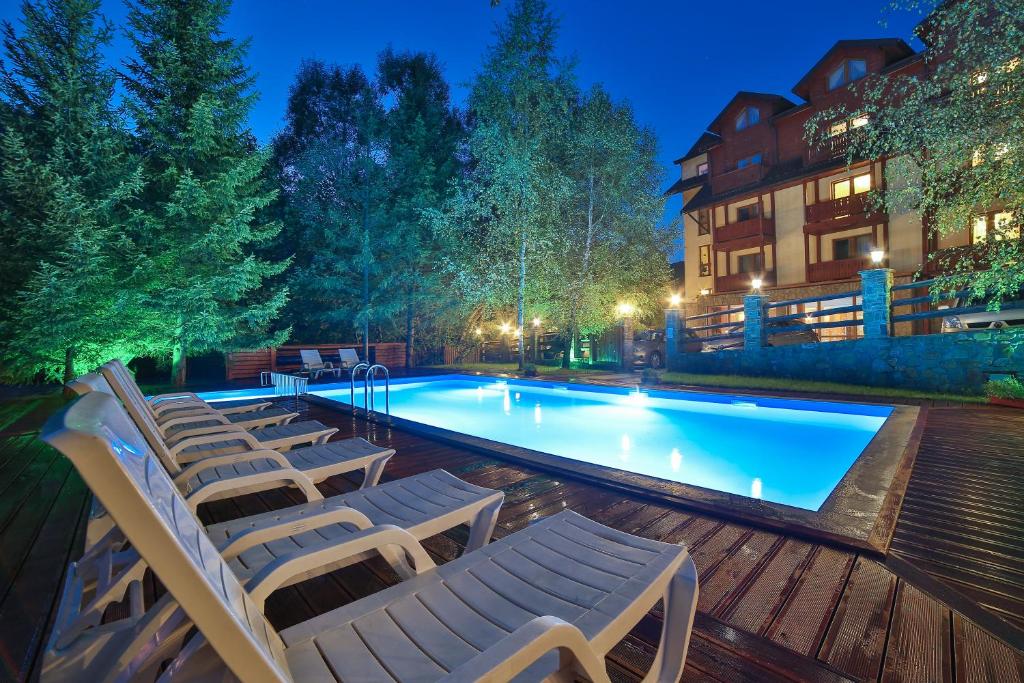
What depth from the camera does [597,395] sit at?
988 cm

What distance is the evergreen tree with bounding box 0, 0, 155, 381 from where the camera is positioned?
8.64m

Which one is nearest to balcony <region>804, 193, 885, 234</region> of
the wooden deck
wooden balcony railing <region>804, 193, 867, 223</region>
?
wooden balcony railing <region>804, 193, 867, 223</region>

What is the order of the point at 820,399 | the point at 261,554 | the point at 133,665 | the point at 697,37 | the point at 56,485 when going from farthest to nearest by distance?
the point at 697,37
the point at 820,399
the point at 56,485
the point at 261,554
the point at 133,665

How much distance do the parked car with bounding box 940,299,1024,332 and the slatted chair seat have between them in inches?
368

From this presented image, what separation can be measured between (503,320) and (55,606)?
15.8 meters

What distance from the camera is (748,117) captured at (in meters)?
19.2

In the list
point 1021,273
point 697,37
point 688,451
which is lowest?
point 688,451

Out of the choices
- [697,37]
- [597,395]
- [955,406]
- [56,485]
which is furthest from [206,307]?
[697,37]

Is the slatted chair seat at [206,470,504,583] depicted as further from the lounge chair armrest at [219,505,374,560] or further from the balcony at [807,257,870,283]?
the balcony at [807,257,870,283]

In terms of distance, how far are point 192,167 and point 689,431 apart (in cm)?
1270

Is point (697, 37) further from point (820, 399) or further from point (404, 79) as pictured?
point (820, 399)

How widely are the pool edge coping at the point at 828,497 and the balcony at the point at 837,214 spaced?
15.0 metres

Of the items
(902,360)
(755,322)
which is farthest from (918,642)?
(755,322)

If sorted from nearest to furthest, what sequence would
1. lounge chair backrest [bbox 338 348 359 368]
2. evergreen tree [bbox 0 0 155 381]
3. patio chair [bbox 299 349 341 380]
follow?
evergreen tree [bbox 0 0 155 381], patio chair [bbox 299 349 341 380], lounge chair backrest [bbox 338 348 359 368]
